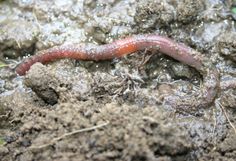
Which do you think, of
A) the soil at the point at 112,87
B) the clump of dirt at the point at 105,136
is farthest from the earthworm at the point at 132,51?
the clump of dirt at the point at 105,136

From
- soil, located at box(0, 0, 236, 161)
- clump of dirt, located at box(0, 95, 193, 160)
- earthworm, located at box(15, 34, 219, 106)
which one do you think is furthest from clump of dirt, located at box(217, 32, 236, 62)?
clump of dirt, located at box(0, 95, 193, 160)

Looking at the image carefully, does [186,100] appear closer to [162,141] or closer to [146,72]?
[146,72]

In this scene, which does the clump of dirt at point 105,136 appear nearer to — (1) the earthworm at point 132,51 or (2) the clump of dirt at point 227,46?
(1) the earthworm at point 132,51

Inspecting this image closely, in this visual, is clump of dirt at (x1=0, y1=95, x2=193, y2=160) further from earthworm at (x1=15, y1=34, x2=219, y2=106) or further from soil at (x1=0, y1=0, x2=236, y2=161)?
earthworm at (x1=15, y1=34, x2=219, y2=106)

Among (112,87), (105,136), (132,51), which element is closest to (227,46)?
(132,51)

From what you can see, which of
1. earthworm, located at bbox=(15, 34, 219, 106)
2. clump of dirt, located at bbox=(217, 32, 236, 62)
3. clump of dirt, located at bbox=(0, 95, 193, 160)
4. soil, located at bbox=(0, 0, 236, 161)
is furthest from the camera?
clump of dirt, located at bbox=(217, 32, 236, 62)

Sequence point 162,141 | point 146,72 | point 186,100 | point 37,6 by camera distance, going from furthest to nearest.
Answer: point 37,6
point 146,72
point 186,100
point 162,141

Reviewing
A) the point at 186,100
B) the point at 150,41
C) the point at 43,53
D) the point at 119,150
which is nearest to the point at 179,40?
the point at 150,41

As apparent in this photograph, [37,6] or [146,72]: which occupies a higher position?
[37,6]
